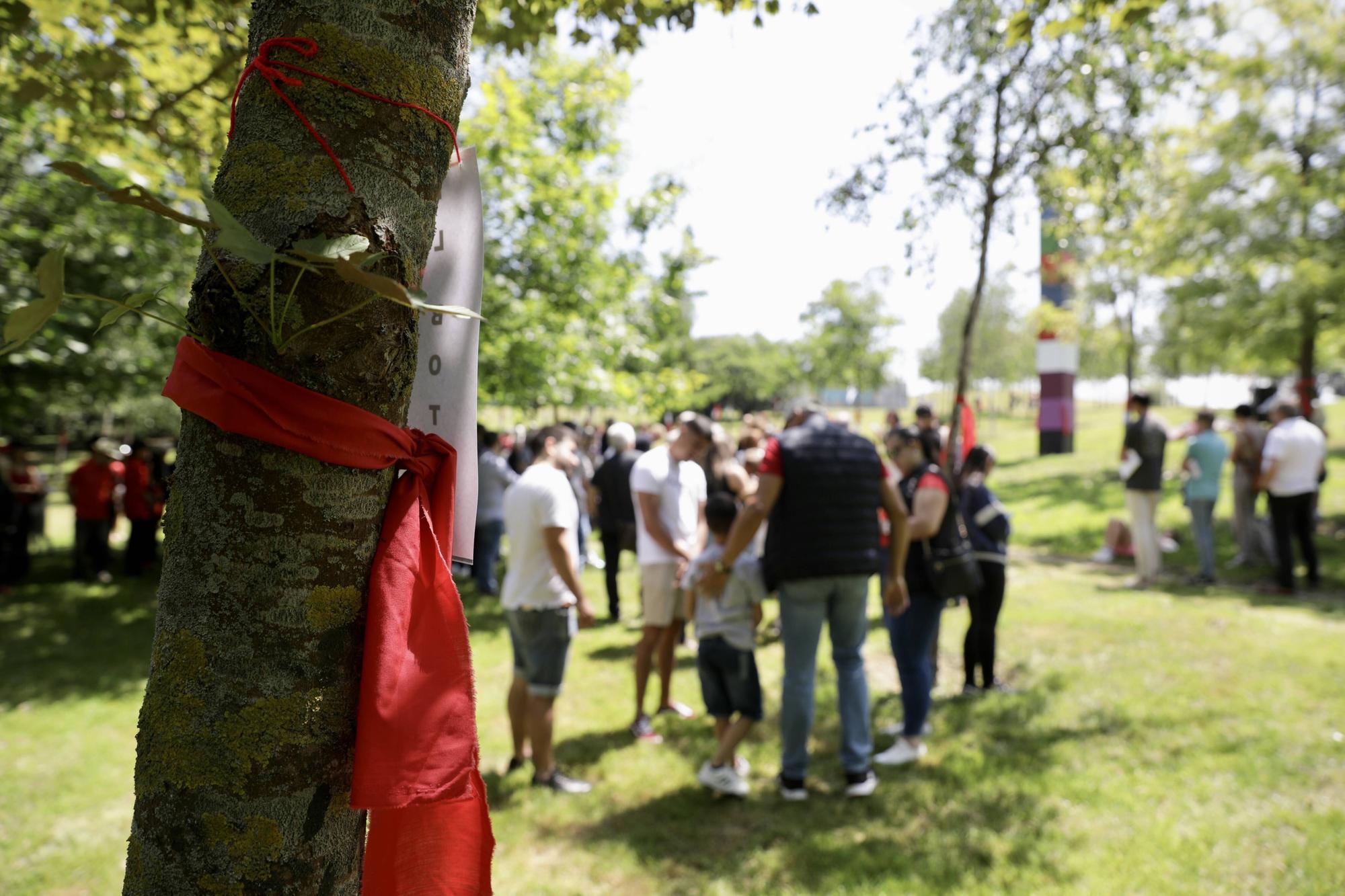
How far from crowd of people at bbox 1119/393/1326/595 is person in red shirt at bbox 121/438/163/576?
13.4 metres

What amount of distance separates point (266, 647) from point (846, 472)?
145 inches

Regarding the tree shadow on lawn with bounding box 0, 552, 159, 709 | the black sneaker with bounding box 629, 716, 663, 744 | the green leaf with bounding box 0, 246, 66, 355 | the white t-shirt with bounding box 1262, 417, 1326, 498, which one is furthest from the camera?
the white t-shirt with bounding box 1262, 417, 1326, 498

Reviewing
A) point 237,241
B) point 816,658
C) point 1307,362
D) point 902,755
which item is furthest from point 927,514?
point 1307,362

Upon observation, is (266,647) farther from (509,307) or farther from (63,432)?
(63,432)

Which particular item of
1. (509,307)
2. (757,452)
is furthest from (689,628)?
(509,307)

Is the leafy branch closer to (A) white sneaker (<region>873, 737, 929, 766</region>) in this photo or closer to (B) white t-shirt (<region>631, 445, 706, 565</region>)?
(B) white t-shirt (<region>631, 445, 706, 565</region>)

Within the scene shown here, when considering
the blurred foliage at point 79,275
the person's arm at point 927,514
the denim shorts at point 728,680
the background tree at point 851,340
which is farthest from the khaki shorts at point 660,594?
the background tree at point 851,340

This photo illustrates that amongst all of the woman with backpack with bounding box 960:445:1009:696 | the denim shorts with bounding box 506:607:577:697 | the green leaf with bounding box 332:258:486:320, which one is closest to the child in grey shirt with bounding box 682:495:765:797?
the denim shorts with bounding box 506:607:577:697

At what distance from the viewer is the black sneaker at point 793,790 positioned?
4.42m

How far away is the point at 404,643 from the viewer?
3.35 ft

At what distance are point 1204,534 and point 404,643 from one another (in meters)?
10.9

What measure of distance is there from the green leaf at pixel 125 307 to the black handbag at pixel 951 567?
458cm

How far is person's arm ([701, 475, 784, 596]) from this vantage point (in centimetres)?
423

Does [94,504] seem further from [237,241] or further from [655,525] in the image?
[237,241]
